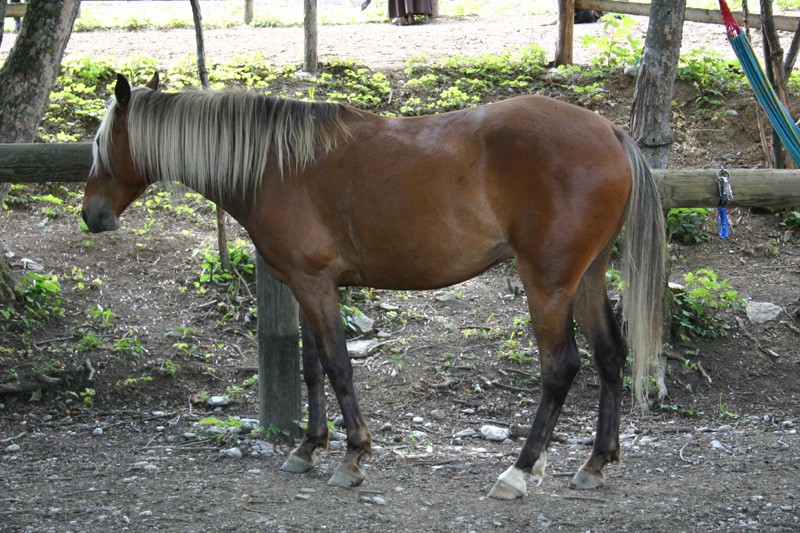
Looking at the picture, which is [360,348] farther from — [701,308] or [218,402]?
[701,308]

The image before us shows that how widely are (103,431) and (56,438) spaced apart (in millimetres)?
266

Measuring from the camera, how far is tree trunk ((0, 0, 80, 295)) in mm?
6094

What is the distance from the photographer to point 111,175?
4.54m

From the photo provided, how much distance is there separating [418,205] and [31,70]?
3607mm

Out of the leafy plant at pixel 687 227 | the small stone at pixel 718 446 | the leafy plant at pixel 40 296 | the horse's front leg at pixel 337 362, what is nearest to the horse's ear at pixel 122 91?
the horse's front leg at pixel 337 362

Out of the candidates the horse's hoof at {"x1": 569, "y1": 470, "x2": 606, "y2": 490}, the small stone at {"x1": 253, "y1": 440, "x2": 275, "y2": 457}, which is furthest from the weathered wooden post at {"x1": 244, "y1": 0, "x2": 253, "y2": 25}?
the horse's hoof at {"x1": 569, "y1": 470, "x2": 606, "y2": 490}

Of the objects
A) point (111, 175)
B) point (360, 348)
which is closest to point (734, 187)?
point (360, 348)

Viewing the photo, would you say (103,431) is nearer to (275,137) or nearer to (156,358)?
(156,358)

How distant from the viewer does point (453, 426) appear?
532 centimetres

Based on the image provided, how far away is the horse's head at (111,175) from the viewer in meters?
4.48

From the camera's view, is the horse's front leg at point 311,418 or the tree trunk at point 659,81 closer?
the horse's front leg at point 311,418

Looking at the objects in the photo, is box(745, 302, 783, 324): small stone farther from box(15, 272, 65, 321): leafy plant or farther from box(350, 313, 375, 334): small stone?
box(15, 272, 65, 321): leafy plant

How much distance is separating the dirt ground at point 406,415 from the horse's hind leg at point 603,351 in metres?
0.20

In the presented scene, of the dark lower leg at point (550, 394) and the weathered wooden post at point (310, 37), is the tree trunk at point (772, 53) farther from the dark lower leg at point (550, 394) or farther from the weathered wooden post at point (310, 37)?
the weathered wooden post at point (310, 37)
